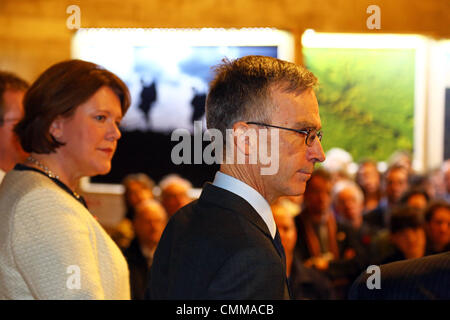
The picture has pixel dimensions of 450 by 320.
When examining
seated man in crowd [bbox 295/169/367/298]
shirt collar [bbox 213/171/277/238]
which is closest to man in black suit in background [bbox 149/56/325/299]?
shirt collar [bbox 213/171/277/238]

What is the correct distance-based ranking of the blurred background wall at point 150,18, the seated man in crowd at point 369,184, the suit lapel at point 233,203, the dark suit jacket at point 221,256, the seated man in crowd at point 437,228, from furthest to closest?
1. the blurred background wall at point 150,18
2. the seated man in crowd at point 369,184
3. the seated man in crowd at point 437,228
4. the suit lapel at point 233,203
5. the dark suit jacket at point 221,256

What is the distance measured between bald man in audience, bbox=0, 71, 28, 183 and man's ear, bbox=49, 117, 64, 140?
23.4 inches

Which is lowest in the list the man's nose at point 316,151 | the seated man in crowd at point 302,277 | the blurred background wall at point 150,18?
the seated man in crowd at point 302,277

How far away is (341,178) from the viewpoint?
5.75m

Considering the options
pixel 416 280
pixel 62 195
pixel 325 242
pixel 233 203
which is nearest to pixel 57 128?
pixel 62 195

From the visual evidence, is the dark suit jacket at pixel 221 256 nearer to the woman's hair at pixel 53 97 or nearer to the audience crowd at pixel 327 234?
the woman's hair at pixel 53 97

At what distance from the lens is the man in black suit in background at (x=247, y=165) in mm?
1003

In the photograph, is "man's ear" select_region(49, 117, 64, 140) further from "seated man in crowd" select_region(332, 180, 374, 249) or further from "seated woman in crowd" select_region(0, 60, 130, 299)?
"seated man in crowd" select_region(332, 180, 374, 249)

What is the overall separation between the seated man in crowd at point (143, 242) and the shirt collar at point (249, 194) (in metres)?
2.25

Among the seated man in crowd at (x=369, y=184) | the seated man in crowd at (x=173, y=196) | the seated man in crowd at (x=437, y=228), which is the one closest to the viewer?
the seated man in crowd at (x=437, y=228)

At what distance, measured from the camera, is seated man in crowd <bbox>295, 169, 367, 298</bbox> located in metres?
3.49

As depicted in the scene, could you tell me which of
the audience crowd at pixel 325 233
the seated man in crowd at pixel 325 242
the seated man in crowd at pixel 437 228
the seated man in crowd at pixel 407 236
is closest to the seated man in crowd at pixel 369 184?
the audience crowd at pixel 325 233

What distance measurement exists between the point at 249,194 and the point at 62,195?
53 cm
